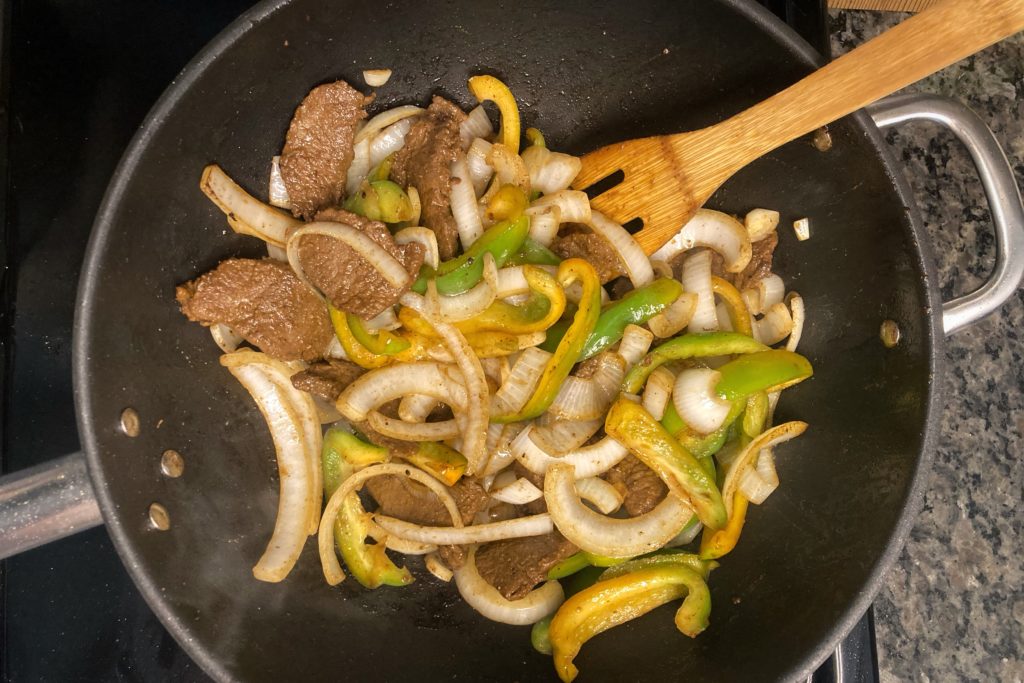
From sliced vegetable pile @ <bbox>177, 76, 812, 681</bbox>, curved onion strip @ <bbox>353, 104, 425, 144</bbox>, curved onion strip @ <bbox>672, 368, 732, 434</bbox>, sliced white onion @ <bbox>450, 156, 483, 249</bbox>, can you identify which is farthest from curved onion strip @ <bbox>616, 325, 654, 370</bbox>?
curved onion strip @ <bbox>353, 104, 425, 144</bbox>

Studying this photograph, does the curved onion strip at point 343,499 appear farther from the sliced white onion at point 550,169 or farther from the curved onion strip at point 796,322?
the curved onion strip at point 796,322

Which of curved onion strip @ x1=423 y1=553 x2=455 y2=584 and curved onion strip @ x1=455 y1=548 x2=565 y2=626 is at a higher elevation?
curved onion strip @ x1=423 y1=553 x2=455 y2=584

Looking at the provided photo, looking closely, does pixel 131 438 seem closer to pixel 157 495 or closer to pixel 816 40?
pixel 157 495

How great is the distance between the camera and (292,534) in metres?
1.86

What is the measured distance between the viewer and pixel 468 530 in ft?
6.29

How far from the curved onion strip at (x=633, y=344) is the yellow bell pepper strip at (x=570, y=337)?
0.10 meters

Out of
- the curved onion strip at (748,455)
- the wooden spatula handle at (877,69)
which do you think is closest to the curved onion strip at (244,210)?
the wooden spatula handle at (877,69)

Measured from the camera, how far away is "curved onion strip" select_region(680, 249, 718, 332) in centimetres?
197

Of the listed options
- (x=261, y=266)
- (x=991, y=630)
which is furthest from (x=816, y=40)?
(x=991, y=630)

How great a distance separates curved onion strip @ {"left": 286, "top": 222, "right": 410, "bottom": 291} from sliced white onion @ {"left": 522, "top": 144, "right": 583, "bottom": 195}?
0.46 meters

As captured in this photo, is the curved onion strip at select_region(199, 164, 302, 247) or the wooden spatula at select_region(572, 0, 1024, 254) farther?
the curved onion strip at select_region(199, 164, 302, 247)

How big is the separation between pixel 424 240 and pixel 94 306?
0.75 m

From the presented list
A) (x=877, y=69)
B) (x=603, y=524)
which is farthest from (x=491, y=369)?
(x=877, y=69)

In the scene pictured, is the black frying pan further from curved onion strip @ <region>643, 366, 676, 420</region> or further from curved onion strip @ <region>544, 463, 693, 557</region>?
curved onion strip @ <region>643, 366, 676, 420</region>
